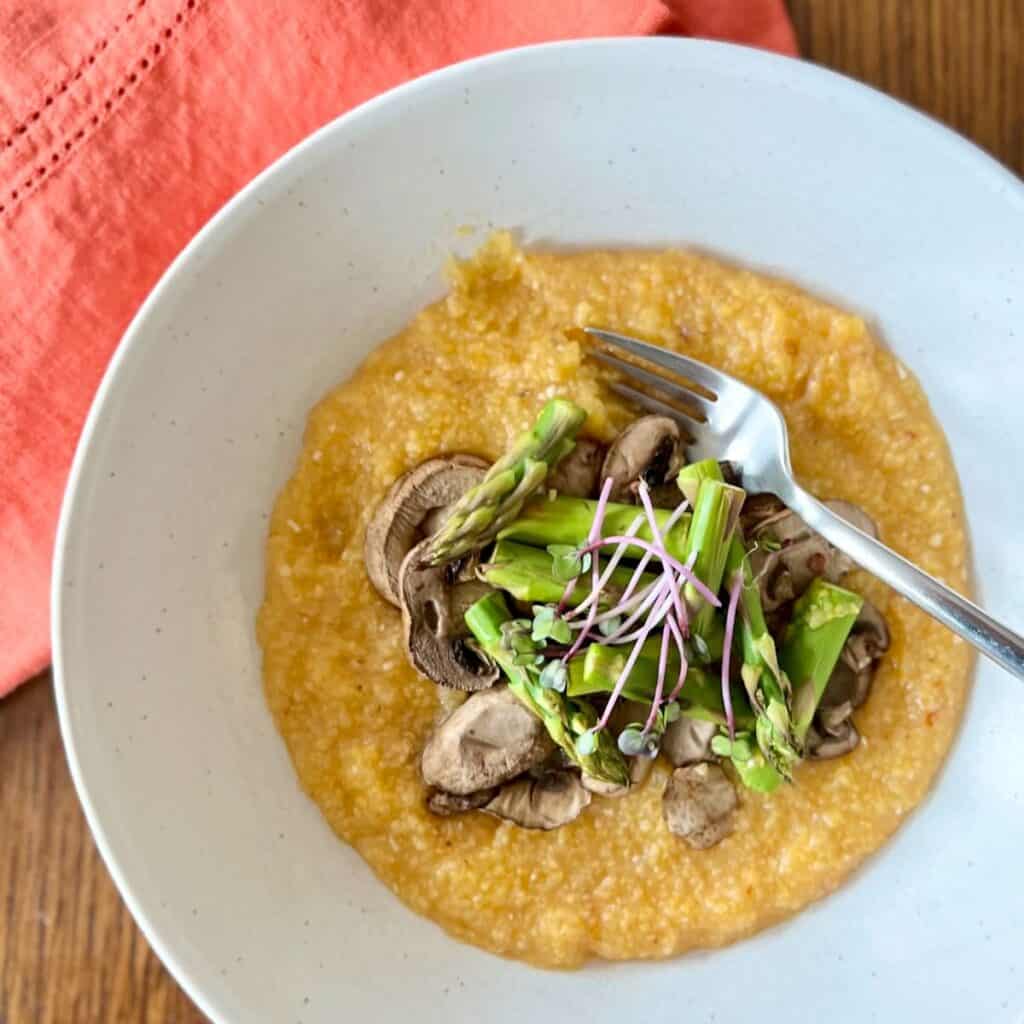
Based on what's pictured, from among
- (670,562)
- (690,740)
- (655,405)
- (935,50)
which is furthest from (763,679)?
(935,50)

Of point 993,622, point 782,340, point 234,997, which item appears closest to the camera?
point 993,622

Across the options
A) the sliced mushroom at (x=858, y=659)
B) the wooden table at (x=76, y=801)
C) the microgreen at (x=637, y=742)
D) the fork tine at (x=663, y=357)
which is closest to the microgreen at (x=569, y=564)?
the microgreen at (x=637, y=742)

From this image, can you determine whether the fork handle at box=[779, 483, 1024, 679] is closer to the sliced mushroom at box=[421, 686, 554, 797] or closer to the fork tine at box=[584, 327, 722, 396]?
the fork tine at box=[584, 327, 722, 396]

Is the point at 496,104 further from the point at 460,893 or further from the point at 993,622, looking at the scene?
the point at 460,893

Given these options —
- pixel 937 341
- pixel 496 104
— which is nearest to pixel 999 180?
pixel 937 341

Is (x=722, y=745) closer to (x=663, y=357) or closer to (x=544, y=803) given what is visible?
(x=544, y=803)

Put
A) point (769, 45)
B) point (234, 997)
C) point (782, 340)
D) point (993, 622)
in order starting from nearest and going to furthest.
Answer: point (993, 622), point (234, 997), point (782, 340), point (769, 45)

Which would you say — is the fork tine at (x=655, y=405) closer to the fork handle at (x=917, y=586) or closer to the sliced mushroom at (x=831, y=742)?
the fork handle at (x=917, y=586)
